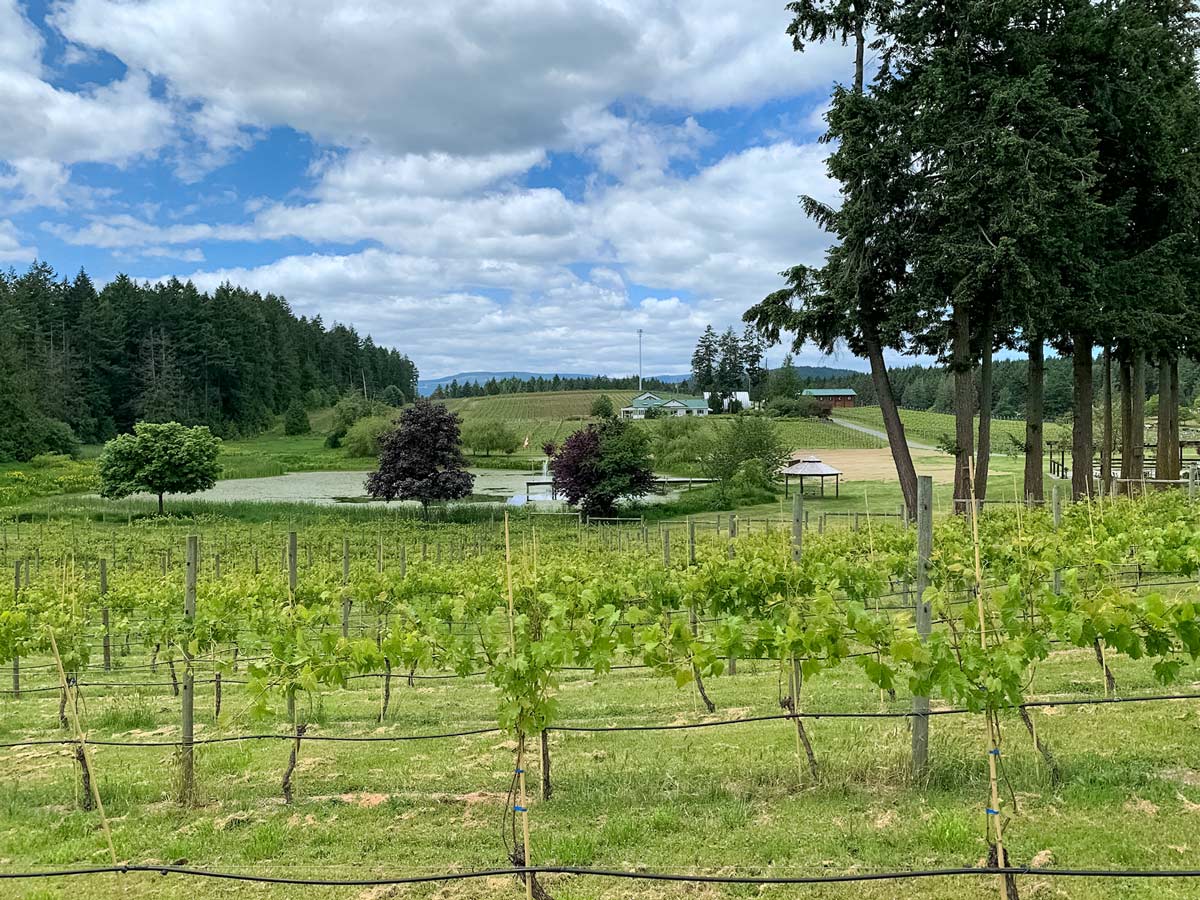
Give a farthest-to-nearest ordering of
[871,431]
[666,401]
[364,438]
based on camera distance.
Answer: [666,401], [871,431], [364,438]

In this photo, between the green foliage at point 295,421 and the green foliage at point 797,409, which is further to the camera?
the green foliage at point 797,409

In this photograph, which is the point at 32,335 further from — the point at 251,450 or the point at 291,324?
the point at 291,324

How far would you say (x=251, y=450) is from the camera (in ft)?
224

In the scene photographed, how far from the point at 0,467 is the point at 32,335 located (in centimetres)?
1755

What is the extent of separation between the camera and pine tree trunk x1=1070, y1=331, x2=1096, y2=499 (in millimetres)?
19703

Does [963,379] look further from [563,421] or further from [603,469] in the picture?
[563,421]

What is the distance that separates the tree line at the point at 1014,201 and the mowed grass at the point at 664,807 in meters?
12.0

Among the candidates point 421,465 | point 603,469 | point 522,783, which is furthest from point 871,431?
point 522,783

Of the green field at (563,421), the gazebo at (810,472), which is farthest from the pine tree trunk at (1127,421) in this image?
the green field at (563,421)

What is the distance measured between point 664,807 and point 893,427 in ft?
57.9

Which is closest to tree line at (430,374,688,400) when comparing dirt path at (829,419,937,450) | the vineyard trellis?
dirt path at (829,419,937,450)

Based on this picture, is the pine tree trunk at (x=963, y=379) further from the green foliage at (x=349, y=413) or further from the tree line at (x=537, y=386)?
the tree line at (x=537, y=386)

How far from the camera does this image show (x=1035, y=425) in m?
20.1

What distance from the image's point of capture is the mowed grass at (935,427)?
60625 millimetres
